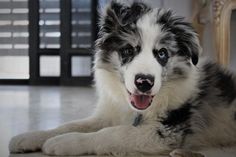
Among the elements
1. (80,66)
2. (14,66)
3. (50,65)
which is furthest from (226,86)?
(14,66)

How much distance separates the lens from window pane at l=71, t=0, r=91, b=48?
4984 mm

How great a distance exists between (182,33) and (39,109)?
148cm

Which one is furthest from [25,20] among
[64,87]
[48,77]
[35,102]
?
[35,102]

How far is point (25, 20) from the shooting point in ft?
18.3

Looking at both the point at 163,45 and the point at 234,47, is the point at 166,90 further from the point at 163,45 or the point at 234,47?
the point at 234,47

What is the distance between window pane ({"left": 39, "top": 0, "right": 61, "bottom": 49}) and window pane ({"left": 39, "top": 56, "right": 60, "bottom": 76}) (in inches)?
5.6

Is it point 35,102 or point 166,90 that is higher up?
point 166,90

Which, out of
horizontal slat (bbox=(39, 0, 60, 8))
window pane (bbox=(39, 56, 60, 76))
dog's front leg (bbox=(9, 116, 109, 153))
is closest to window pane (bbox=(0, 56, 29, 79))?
window pane (bbox=(39, 56, 60, 76))

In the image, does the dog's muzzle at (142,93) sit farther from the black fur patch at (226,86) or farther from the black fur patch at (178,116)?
the black fur patch at (226,86)

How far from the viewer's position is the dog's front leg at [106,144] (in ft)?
5.23

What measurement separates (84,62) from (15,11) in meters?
1.28

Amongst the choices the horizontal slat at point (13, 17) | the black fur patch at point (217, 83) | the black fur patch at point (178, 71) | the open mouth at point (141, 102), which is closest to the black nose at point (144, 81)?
the open mouth at point (141, 102)

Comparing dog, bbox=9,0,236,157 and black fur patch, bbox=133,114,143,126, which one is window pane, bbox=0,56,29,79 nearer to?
dog, bbox=9,0,236,157

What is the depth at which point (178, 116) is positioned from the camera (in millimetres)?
1685
